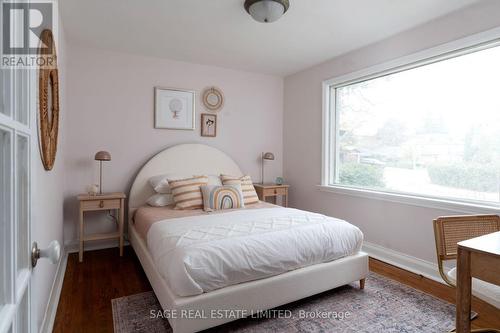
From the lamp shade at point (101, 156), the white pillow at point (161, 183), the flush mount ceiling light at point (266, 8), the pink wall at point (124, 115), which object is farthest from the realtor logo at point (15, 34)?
the pink wall at point (124, 115)

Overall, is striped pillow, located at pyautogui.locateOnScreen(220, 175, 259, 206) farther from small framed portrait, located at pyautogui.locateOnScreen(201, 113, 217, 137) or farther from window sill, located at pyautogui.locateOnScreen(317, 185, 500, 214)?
window sill, located at pyautogui.locateOnScreen(317, 185, 500, 214)

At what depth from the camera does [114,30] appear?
2920 millimetres

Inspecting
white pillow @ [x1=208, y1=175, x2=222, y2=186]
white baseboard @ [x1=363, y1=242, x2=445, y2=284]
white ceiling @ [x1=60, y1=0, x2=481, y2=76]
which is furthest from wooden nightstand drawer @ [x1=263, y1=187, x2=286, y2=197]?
white ceiling @ [x1=60, y1=0, x2=481, y2=76]

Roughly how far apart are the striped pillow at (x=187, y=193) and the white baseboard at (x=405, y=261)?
2037mm

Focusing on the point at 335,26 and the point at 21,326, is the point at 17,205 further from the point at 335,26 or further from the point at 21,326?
the point at 335,26

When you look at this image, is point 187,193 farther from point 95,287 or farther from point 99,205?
point 95,287

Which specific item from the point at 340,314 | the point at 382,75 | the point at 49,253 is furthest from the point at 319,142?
the point at 49,253

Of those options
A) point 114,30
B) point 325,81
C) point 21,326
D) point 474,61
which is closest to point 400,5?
point 474,61

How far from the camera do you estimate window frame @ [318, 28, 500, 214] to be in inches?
95.7

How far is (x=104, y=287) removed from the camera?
2.46m

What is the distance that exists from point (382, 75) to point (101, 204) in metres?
3.43

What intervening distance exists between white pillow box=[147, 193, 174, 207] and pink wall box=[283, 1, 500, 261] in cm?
199

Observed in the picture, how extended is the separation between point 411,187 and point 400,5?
→ 1763mm

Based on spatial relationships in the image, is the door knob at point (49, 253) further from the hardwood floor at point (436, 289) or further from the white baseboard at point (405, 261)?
the white baseboard at point (405, 261)
